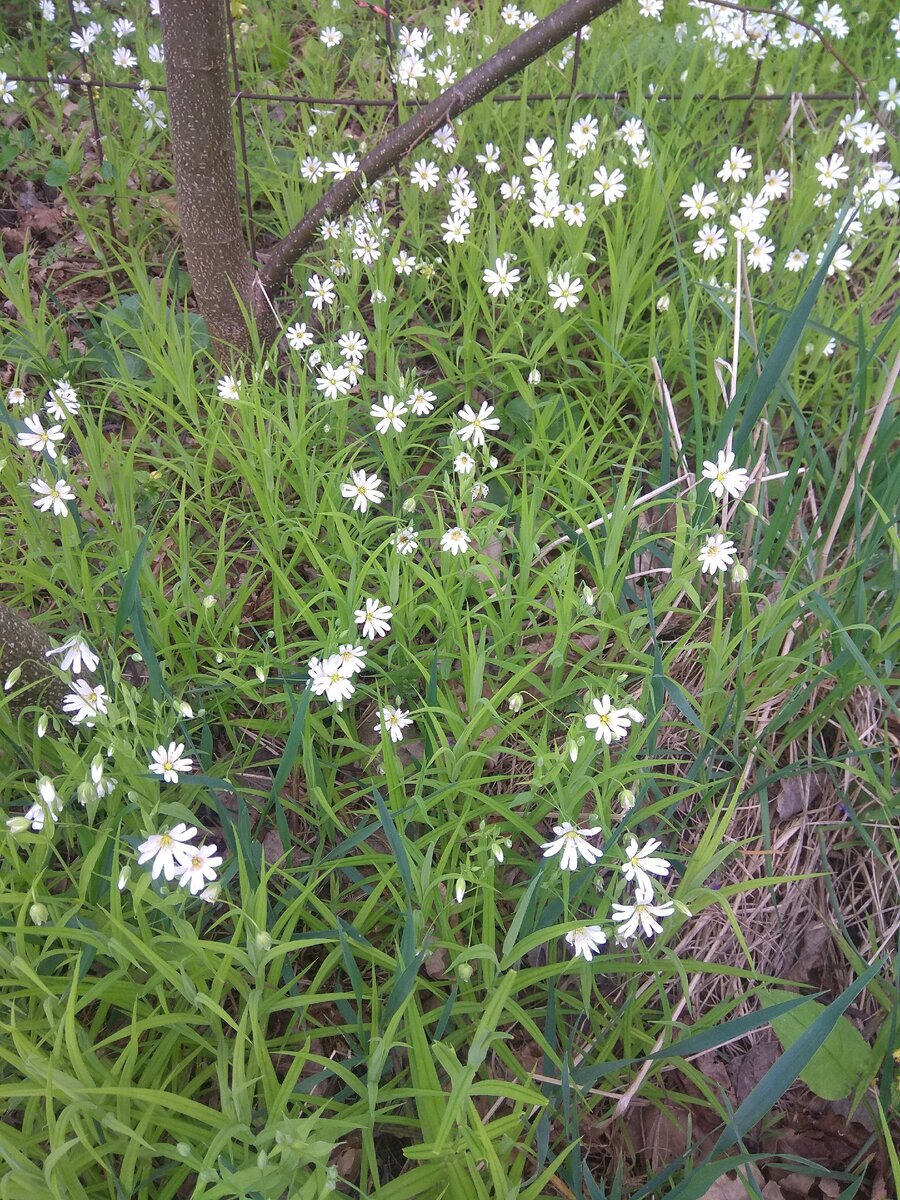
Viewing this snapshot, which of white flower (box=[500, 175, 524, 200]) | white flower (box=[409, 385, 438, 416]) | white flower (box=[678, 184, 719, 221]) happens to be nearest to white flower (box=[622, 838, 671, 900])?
white flower (box=[409, 385, 438, 416])

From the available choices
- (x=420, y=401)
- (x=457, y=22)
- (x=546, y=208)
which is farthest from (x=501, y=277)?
(x=457, y=22)

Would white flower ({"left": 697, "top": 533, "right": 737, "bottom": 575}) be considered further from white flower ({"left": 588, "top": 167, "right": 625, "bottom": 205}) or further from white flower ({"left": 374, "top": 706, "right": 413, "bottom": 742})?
white flower ({"left": 588, "top": 167, "right": 625, "bottom": 205})

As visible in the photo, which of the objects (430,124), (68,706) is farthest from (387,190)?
(68,706)

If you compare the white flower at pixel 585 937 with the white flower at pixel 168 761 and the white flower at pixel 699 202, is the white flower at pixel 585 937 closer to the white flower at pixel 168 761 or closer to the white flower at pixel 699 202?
the white flower at pixel 168 761

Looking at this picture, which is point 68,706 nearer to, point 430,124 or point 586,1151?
point 586,1151

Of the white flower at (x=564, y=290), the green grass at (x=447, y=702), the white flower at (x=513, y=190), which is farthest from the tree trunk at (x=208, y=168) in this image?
the white flower at (x=564, y=290)
